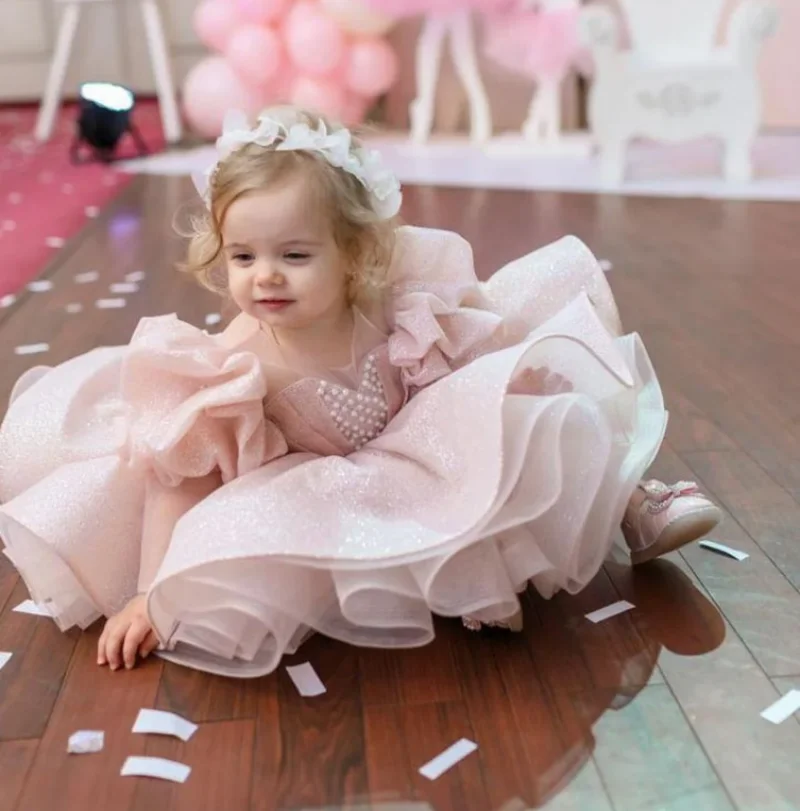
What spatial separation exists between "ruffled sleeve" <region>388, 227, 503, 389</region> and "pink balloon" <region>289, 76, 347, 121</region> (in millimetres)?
3006

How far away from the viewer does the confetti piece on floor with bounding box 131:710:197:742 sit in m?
0.99

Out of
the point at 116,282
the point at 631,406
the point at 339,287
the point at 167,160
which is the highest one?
the point at 339,287

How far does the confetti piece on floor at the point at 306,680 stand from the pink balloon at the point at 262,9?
11.8 ft

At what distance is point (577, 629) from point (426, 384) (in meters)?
0.31

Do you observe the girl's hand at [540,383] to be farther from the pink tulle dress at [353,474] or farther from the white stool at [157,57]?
the white stool at [157,57]

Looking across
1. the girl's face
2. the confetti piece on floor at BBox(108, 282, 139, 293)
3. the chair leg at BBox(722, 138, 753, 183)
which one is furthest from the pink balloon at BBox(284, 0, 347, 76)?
the girl's face

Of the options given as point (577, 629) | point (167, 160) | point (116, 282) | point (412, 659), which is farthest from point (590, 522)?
point (167, 160)

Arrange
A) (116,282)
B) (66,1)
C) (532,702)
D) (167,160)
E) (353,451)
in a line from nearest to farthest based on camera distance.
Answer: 1. (532,702)
2. (353,451)
3. (116,282)
4. (167,160)
5. (66,1)

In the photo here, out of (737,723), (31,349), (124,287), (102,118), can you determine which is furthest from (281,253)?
(102,118)

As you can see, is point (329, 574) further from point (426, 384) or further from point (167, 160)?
point (167, 160)

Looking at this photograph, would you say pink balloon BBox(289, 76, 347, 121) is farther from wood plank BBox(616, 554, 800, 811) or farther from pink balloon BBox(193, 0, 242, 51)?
wood plank BBox(616, 554, 800, 811)

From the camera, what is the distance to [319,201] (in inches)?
45.1

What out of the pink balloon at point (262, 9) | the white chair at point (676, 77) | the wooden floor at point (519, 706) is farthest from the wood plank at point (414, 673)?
the pink balloon at point (262, 9)

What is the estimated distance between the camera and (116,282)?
8.56 ft
